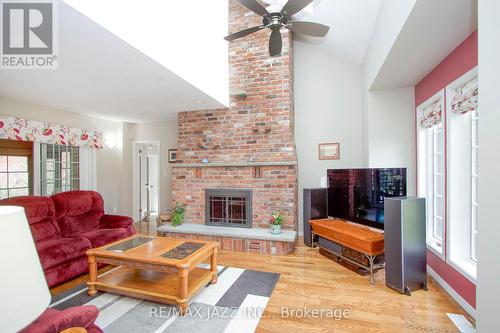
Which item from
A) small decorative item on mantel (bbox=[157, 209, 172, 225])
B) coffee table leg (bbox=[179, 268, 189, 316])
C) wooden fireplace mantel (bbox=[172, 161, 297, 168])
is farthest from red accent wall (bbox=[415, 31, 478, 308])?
small decorative item on mantel (bbox=[157, 209, 172, 225])

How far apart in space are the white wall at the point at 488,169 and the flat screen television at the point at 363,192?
1964mm

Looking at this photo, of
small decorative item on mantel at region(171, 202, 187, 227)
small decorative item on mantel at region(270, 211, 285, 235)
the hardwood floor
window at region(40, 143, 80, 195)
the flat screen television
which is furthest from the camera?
small decorative item on mantel at region(171, 202, 187, 227)

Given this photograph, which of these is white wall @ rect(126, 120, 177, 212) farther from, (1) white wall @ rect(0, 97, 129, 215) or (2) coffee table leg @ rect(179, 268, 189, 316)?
(2) coffee table leg @ rect(179, 268, 189, 316)

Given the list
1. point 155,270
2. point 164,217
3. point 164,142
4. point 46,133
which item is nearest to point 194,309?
point 155,270

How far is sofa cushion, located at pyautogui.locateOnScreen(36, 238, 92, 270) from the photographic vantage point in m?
2.67

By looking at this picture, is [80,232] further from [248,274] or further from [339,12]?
[339,12]

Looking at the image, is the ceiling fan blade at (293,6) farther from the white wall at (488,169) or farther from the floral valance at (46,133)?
the floral valance at (46,133)

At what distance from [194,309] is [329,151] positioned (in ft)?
11.2

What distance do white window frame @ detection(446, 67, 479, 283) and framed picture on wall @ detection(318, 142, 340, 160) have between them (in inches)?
80.0

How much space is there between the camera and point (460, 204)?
98.8 inches

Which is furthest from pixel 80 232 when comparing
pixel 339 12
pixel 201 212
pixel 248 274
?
pixel 339 12

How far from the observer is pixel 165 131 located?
5863mm

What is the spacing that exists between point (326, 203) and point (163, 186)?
3.72 meters

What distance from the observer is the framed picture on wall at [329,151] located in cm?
457
